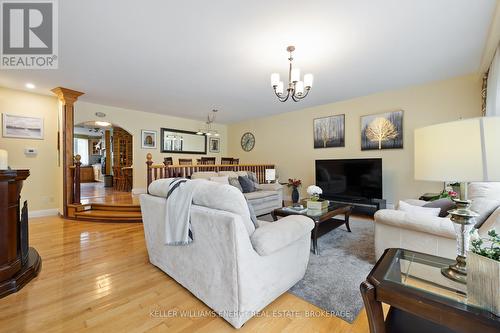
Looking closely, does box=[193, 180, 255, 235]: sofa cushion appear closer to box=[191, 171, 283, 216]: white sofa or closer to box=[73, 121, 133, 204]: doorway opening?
box=[191, 171, 283, 216]: white sofa

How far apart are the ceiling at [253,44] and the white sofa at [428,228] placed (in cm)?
189

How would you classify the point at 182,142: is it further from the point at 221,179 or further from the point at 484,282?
the point at 484,282

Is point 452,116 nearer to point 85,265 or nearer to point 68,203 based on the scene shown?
point 85,265

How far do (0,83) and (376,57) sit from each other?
6714mm

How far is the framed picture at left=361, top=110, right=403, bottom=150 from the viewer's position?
14.9 feet

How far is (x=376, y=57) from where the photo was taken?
3150 millimetres

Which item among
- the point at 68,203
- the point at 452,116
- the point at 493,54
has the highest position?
the point at 493,54

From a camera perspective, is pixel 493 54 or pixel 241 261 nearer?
pixel 241 261

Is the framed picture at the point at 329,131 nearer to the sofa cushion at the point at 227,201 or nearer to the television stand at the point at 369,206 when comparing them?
the television stand at the point at 369,206

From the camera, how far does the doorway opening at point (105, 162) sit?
6.24 metres

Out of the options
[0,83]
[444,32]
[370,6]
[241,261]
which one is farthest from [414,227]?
[0,83]

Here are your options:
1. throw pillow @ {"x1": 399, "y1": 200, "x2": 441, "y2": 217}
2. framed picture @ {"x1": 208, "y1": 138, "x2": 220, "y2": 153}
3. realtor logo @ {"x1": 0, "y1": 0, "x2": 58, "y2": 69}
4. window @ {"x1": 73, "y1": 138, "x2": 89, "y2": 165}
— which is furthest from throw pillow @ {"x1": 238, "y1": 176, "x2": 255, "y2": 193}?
window @ {"x1": 73, "y1": 138, "x2": 89, "y2": 165}

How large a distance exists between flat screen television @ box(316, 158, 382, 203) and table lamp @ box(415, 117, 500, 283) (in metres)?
3.66

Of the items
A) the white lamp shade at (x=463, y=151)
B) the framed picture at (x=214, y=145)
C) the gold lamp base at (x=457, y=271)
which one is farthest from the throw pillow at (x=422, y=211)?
the framed picture at (x=214, y=145)
